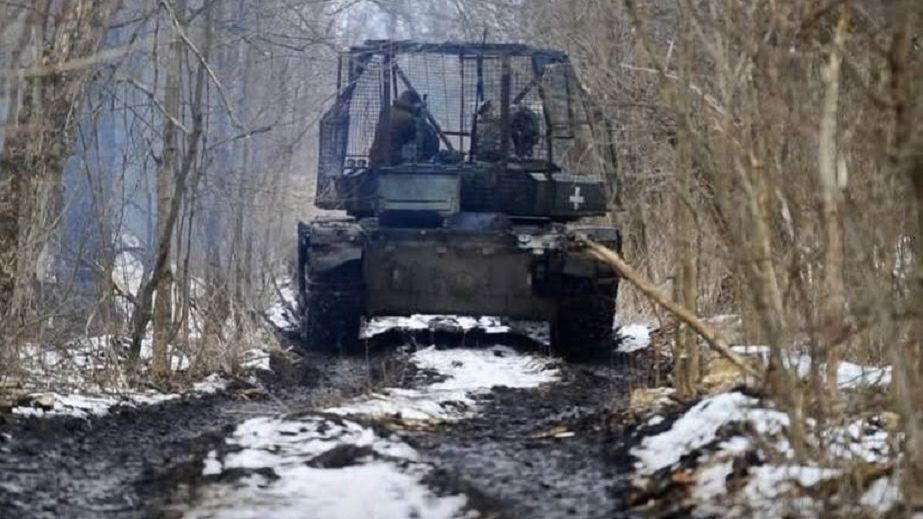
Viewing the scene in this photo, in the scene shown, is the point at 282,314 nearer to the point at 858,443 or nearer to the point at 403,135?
the point at 403,135

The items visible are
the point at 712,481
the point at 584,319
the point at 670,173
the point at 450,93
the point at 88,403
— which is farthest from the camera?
the point at 450,93

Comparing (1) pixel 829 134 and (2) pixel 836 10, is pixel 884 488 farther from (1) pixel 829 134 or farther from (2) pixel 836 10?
(2) pixel 836 10

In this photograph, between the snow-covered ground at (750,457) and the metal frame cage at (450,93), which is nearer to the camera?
the snow-covered ground at (750,457)

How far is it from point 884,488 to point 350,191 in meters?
9.78

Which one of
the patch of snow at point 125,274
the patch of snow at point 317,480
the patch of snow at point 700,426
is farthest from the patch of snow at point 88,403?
the patch of snow at point 700,426

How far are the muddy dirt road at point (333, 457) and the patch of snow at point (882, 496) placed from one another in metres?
1.07

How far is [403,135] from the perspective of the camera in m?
14.8

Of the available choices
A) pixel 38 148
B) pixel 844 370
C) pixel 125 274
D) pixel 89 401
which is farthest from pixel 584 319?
pixel 844 370

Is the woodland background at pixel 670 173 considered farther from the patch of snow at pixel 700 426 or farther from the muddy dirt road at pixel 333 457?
the muddy dirt road at pixel 333 457

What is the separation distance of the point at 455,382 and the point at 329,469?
17.1ft

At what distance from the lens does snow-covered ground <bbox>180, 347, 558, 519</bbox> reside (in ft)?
20.3

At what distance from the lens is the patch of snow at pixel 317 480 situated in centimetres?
616

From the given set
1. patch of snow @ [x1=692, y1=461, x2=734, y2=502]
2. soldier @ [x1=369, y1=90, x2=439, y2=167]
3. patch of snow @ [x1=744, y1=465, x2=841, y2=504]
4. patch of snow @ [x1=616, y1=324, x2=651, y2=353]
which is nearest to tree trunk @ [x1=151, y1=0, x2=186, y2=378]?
soldier @ [x1=369, y1=90, x2=439, y2=167]

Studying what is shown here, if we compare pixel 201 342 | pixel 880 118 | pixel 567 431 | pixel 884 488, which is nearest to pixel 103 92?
pixel 201 342
